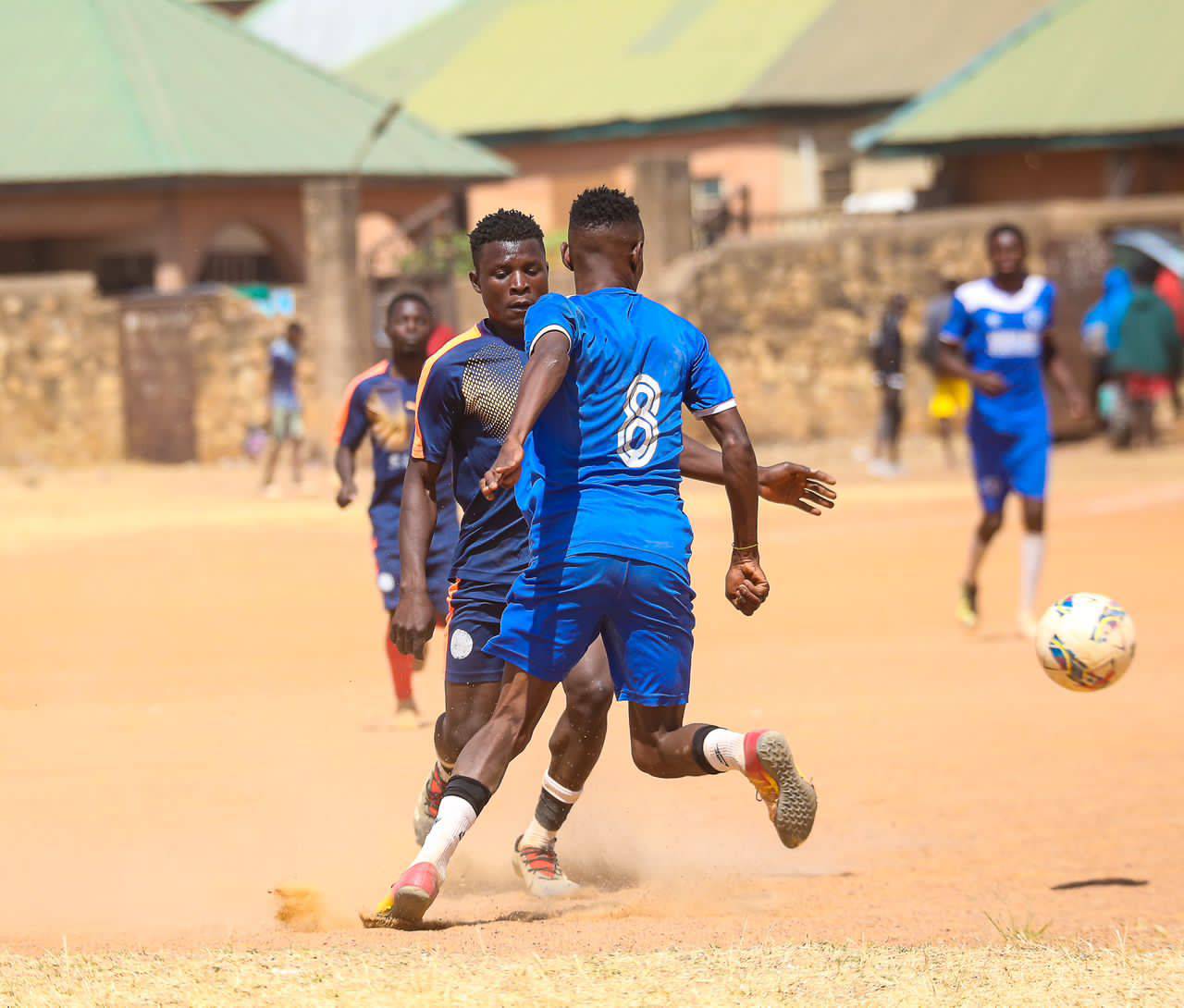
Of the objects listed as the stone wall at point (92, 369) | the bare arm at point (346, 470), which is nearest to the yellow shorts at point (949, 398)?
the stone wall at point (92, 369)

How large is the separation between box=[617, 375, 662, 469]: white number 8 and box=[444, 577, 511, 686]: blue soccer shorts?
894mm

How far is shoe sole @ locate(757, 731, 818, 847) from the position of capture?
564 cm

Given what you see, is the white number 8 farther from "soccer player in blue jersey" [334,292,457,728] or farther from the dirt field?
"soccer player in blue jersey" [334,292,457,728]

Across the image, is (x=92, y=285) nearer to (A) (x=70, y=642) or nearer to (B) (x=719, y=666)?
(A) (x=70, y=642)

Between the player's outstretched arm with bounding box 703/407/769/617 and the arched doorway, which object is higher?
the arched doorway

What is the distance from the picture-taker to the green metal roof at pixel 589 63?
3588 cm

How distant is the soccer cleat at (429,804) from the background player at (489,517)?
0.04 metres

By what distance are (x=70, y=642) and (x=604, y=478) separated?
7.37 m

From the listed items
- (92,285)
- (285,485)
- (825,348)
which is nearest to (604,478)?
(285,485)

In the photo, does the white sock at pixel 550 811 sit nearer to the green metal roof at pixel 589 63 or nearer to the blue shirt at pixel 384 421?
the blue shirt at pixel 384 421

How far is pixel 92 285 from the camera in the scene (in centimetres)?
2412

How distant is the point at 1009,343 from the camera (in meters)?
11.1

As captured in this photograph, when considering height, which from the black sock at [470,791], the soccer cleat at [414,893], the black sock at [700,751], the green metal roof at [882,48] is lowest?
the soccer cleat at [414,893]

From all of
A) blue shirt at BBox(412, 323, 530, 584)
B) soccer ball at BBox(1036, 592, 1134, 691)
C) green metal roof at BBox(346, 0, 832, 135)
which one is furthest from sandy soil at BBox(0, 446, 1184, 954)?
green metal roof at BBox(346, 0, 832, 135)
